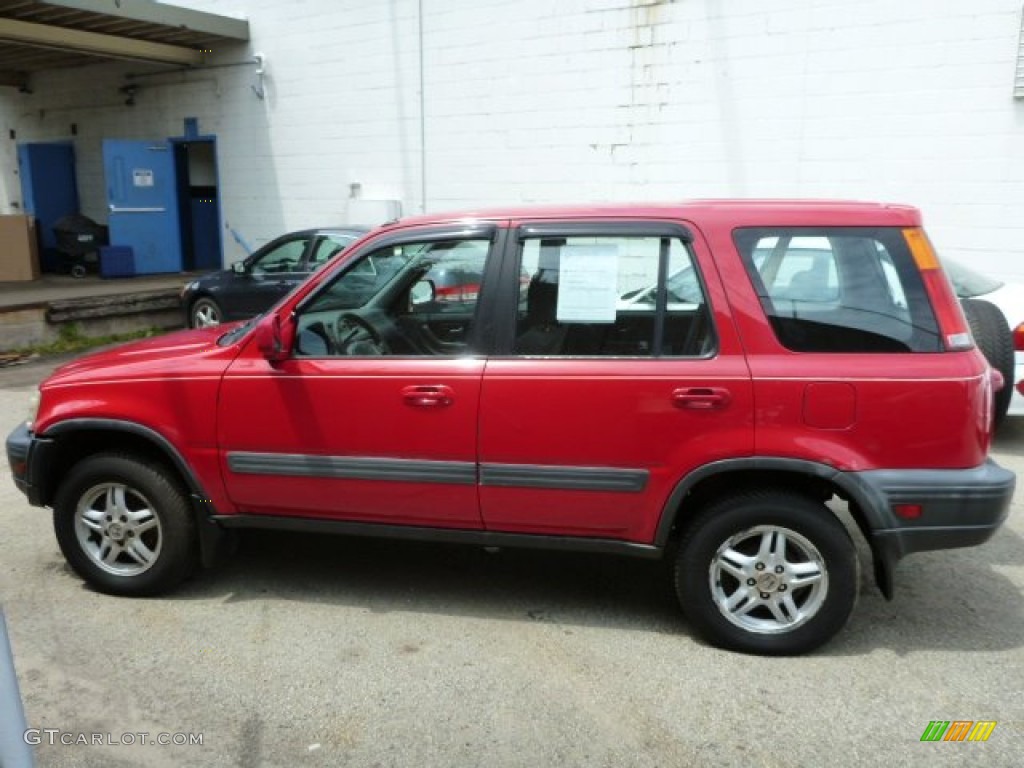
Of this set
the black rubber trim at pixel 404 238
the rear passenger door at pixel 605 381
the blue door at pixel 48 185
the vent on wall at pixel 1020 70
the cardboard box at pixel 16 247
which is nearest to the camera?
the rear passenger door at pixel 605 381

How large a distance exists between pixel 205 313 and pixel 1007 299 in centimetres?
949

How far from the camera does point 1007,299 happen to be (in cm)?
659

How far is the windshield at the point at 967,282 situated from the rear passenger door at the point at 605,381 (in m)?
4.10

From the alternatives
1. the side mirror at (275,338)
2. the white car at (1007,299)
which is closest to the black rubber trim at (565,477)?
the side mirror at (275,338)

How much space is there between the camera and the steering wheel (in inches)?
150

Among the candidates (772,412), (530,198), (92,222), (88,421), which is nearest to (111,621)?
(88,421)

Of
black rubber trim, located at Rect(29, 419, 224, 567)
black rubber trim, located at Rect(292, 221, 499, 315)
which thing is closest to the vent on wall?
black rubber trim, located at Rect(292, 221, 499, 315)

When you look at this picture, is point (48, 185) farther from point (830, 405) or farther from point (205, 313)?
point (830, 405)

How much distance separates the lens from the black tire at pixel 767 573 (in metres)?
3.38

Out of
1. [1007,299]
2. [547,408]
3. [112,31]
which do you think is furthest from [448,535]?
[112,31]

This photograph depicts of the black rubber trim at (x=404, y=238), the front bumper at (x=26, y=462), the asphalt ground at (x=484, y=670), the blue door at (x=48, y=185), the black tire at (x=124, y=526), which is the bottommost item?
the asphalt ground at (x=484, y=670)

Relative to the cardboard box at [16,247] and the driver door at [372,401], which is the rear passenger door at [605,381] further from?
the cardboard box at [16,247]

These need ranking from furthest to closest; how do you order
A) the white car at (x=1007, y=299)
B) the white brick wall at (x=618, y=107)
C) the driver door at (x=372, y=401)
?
the white brick wall at (x=618, y=107) → the white car at (x=1007, y=299) → the driver door at (x=372, y=401)

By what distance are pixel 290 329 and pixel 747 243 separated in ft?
6.36
